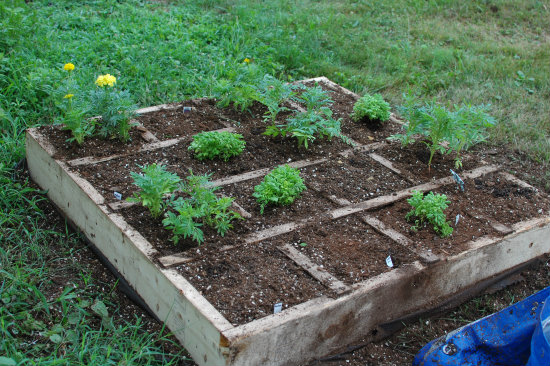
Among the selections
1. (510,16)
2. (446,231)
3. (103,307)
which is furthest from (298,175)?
(510,16)

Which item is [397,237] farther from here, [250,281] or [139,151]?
[139,151]

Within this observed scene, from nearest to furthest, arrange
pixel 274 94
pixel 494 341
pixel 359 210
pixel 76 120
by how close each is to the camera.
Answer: pixel 494 341, pixel 359 210, pixel 76 120, pixel 274 94

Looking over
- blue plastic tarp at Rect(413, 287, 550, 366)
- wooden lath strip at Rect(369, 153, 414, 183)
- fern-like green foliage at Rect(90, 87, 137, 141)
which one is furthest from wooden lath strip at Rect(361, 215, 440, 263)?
fern-like green foliage at Rect(90, 87, 137, 141)

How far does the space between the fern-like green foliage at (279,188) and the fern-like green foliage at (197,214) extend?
209mm

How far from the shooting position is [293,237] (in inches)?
140

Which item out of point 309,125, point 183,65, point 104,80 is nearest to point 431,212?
point 309,125

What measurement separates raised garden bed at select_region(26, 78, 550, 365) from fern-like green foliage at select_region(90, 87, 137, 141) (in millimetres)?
97

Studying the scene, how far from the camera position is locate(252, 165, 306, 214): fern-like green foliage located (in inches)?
146

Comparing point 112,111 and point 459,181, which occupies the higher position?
point 112,111

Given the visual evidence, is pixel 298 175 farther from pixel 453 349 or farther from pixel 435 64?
pixel 435 64

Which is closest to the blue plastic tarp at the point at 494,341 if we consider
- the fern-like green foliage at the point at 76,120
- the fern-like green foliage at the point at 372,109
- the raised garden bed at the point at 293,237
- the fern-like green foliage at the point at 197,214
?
the raised garden bed at the point at 293,237

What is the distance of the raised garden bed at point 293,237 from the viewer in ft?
10.1

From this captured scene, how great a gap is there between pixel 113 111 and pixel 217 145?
0.71 metres

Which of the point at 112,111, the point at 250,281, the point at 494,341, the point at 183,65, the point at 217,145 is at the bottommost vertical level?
the point at 183,65
